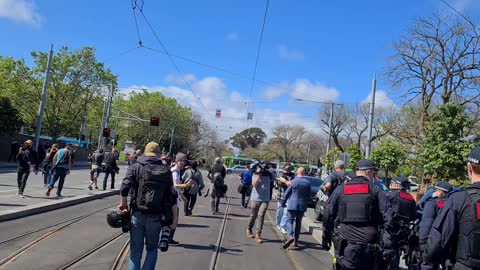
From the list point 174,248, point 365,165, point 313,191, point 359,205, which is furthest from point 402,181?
point 313,191

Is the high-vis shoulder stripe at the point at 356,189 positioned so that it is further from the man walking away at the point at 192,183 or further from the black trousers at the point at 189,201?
the black trousers at the point at 189,201

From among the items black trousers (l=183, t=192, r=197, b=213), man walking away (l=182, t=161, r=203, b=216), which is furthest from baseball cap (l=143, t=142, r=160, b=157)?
black trousers (l=183, t=192, r=197, b=213)

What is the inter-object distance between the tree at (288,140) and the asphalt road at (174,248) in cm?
7860

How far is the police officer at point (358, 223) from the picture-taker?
16.2 feet

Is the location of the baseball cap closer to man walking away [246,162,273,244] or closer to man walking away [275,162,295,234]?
man walking away [246,162,273,244]

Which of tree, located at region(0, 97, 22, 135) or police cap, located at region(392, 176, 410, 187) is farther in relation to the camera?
tree, located at region(0, 97, 22, 135)

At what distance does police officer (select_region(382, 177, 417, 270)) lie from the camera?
692 centimetres

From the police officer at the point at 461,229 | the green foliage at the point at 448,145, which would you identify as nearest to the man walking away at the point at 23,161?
the police officer at the point at 461,229

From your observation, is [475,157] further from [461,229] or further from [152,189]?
[152,189]

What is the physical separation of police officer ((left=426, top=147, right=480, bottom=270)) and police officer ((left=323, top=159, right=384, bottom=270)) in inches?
55.7

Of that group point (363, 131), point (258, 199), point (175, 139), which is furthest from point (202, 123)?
point (258, 199)

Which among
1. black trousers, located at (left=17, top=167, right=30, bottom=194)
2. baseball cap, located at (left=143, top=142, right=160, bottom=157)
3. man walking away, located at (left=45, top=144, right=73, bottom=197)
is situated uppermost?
baseball cap, located at (left=143, top=142, right=160, bottom=157)

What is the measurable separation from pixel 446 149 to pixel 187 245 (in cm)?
1508

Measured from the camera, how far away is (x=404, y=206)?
7422mm
